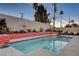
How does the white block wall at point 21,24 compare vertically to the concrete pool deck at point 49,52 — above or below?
above

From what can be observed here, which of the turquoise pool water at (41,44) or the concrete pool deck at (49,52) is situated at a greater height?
the turquoise pool water at (41,44)

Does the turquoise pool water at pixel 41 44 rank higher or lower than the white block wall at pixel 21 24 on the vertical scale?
lower

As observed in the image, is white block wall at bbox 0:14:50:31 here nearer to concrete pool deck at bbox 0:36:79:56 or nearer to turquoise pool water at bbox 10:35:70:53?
turquoise pool water at bbox 10:35:70:53

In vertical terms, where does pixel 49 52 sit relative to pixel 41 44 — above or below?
below

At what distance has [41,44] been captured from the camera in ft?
12.8

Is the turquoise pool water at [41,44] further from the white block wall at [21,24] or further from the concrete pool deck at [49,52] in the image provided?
the white block wall at [21,24]

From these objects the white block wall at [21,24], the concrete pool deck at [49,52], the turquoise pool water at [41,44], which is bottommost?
the concrete pool deck at [49,52]

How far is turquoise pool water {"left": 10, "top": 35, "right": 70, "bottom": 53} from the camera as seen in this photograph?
3832 millimetres

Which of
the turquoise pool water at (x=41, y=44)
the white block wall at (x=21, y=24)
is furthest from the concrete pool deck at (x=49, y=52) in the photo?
the white block wall at (x=21, y=24)

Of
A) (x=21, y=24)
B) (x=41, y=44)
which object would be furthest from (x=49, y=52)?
(x=21, y=24)

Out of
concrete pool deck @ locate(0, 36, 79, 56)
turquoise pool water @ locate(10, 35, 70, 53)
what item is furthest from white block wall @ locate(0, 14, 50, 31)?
concrete pool deck @ locate(0, 36, 79, 56)

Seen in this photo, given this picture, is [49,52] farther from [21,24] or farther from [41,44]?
[21,24]

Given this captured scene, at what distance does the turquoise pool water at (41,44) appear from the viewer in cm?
383

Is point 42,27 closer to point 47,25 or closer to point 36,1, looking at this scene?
point 47,25
